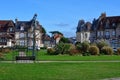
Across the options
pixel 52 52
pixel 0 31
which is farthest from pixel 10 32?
pixel 52 52

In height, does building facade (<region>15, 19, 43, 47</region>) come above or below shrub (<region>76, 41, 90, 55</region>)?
above

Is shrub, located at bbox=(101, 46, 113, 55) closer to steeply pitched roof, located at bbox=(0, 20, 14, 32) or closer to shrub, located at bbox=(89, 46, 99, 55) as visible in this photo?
shrub, located at bbox=(89, 46, 99, 55)

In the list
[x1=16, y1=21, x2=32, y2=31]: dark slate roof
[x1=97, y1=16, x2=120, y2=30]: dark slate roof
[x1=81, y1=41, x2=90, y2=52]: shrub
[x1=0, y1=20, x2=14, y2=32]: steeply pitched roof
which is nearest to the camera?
[x1=81, y1=41, x2=90, y2=52]: shrub

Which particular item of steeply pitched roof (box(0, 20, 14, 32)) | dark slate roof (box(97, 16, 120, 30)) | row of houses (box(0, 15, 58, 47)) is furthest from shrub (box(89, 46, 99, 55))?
steeply pitched roof (box(0, 20, 14, 32))

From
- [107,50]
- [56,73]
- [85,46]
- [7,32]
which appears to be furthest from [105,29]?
[56,73]

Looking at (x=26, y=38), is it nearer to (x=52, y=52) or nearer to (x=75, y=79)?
(x=52, y=52)

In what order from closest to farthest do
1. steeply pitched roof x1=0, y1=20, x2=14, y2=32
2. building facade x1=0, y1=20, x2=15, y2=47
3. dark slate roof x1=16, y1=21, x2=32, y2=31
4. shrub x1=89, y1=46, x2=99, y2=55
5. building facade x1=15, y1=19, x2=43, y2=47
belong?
shrub x1=89, y1=46, x2=99, y2=55 < building facade x1=0, y1=20, x2=15, y2=47 < building facade x1=15, y1=19, x2=43, y2=47 < dark slate roof x1=16, y1=21, x2=32, y2=31 < steeply pitched roof x1=0, y1=20, x2=14, y2=32

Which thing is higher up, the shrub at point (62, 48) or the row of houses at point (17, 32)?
the row of houses at point (17, 32)

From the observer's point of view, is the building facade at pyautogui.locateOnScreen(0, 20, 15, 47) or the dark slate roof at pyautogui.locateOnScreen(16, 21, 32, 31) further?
the dark slate roof at pyautogui.locateOnScreen(16, 21, 32, 31)

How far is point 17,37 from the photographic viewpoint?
126 meters

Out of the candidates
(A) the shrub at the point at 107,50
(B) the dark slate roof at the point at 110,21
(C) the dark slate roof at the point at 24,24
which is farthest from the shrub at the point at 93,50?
(C) the dark slate roof at the point at 24,24

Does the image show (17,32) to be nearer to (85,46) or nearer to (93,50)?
(85,46)

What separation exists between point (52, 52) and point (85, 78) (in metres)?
42.6

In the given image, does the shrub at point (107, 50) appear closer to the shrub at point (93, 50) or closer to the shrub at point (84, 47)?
the shrub at point (93, 50)
